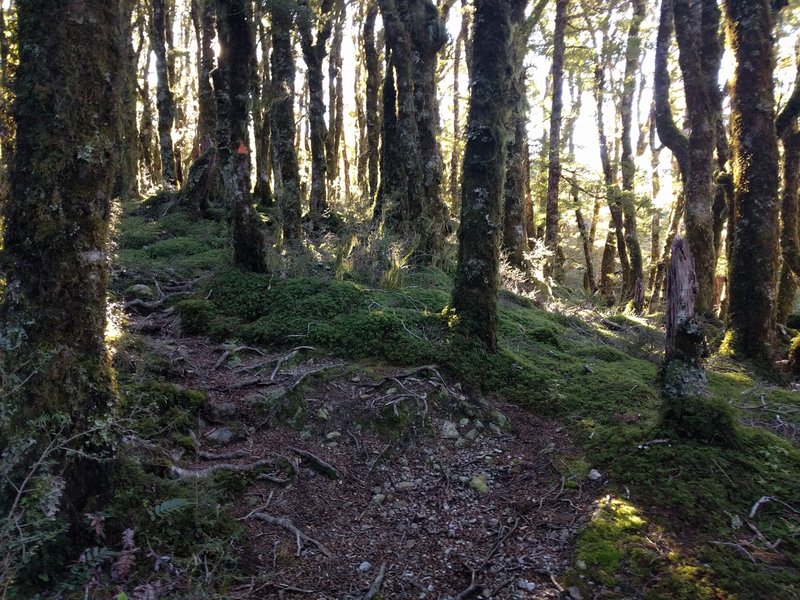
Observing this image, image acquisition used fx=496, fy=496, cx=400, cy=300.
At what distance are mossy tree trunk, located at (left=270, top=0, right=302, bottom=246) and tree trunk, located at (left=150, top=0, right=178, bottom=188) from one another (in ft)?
28.0

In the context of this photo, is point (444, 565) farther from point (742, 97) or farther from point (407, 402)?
point (742, 97)

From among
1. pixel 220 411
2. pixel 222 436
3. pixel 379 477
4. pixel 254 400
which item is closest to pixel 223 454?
pixel 222 436

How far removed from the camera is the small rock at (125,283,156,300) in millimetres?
6941

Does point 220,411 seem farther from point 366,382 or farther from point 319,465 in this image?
point 366,382

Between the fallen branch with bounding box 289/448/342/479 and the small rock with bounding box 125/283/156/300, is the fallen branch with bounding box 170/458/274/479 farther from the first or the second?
the small rock with bounding box 125/283/156/300

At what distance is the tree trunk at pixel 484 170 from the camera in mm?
5188

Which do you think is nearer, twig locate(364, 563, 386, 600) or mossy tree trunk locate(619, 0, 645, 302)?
twig locate(364, 563, 386, 600)

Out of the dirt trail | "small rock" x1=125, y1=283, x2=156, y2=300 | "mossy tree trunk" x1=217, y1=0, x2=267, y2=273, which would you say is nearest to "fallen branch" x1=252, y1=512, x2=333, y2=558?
the dirt trail

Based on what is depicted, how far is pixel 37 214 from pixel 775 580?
14.0 ft

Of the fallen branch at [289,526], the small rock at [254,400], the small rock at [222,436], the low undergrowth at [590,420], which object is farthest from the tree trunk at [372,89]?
the fallen branch at [289,526]

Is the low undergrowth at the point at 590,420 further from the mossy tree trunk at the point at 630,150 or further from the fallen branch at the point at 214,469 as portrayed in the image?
the mossy tree trunk at the point at 630,150

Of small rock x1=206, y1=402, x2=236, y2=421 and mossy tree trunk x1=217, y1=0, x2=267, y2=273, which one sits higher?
mossy tree trunk x1=217, y1=0, x2=267, y2=273

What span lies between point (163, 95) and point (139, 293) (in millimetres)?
12500

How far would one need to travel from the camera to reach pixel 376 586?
9.53 feet
